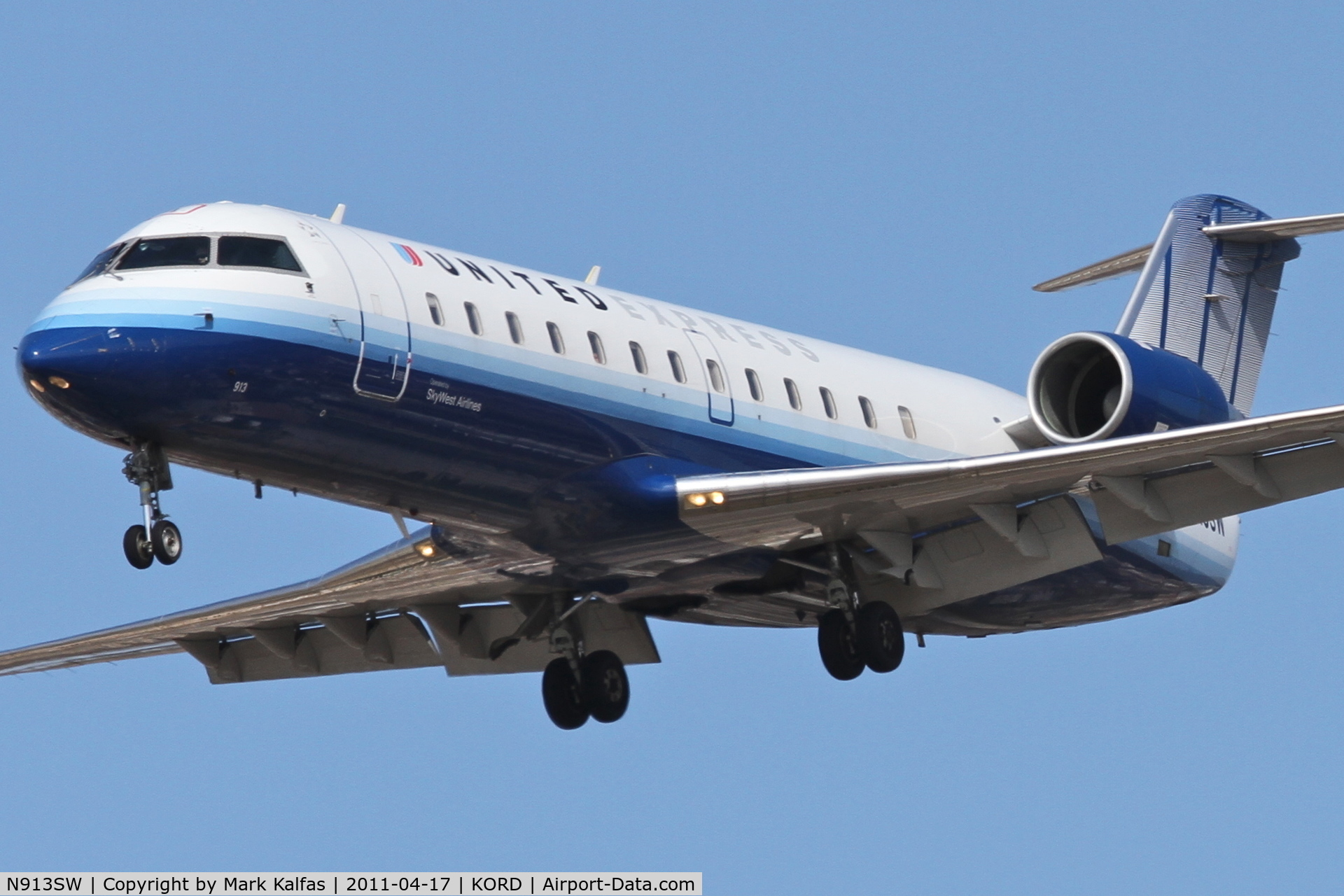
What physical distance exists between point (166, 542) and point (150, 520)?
28 cm

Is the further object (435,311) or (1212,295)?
(1212,295)

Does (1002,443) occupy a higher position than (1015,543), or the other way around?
(1002,443)

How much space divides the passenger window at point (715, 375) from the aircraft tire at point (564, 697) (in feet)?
13.4

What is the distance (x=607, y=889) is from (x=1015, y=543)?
4.99 m

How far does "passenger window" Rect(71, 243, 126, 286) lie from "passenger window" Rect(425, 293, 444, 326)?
8.29 feet

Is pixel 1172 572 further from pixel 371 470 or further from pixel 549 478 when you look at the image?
pixel 371 470

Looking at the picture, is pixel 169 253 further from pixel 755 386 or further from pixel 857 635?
pixel 857 635

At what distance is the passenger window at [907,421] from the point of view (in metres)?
22.9

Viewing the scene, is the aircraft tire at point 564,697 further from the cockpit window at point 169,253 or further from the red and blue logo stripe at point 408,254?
the cockpit window at point 169,253

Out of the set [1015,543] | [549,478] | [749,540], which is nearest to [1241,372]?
[1015,543]

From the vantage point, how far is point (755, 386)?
21.2m

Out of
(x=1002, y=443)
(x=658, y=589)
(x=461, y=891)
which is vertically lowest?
(x=461, y=891)

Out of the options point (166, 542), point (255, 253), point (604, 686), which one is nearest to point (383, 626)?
point (604, 686)

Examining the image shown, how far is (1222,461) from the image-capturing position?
19.7 m
